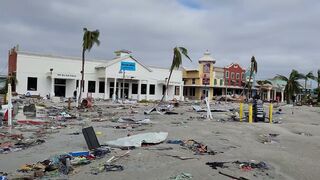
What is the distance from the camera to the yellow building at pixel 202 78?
82625 millimetres

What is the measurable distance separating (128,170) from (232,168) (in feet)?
8.17

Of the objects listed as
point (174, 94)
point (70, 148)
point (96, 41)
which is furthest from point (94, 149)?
point (174, 94)

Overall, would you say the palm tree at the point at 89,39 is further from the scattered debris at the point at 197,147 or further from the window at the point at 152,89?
the scattered debris at the point at 197,147

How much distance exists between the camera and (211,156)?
428 inches

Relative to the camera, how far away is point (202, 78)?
82.8 metres

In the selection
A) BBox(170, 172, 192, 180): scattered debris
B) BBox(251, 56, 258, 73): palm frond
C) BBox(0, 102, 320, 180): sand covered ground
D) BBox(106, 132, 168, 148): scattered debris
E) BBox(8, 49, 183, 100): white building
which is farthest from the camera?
BBox(251, 56, 258, 73): palm frond

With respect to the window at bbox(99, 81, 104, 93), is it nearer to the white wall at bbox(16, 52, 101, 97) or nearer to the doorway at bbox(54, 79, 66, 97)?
the white wall at bbox(16, 52, 101, 97)

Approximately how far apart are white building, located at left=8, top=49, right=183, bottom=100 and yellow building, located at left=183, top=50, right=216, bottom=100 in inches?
389

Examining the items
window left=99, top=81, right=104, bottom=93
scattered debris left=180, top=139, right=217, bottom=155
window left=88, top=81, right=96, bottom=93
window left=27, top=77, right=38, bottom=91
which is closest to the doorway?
window left=27, top=77, right=38, bottom=91

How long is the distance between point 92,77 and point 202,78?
28.9 m

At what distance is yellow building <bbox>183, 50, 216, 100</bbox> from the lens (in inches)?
3253

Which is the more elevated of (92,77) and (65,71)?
(65,71)

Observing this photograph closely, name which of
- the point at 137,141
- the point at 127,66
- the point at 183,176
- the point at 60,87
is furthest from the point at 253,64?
the point at 183,176

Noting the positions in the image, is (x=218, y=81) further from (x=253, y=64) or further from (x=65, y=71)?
(x=65, y=71)
